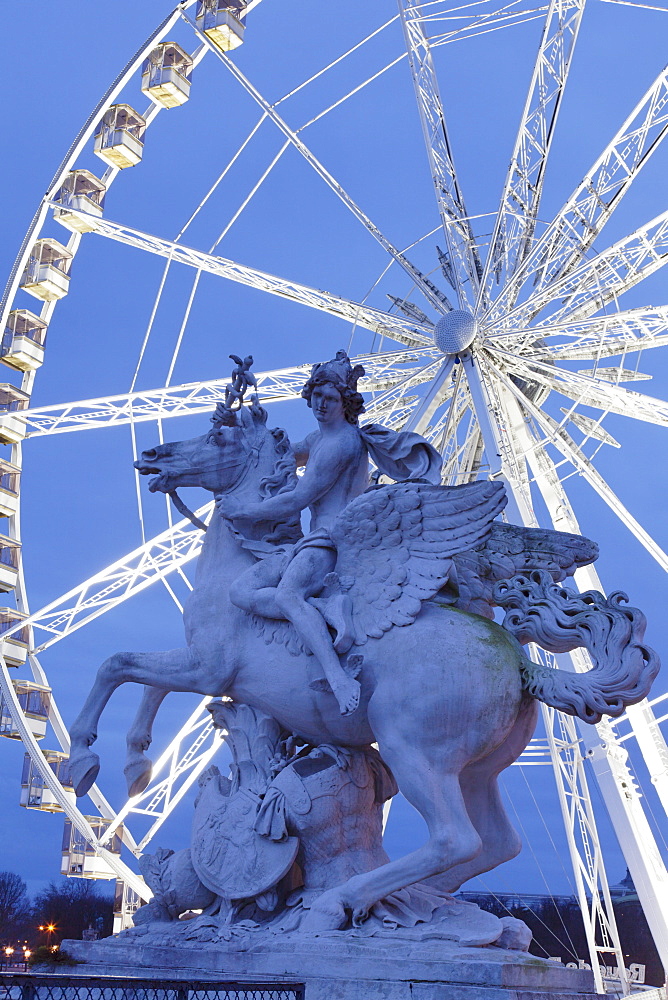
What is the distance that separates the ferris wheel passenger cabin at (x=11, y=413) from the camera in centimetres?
1503

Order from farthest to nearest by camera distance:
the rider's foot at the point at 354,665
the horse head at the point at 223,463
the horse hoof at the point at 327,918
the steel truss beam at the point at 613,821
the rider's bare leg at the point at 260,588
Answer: the steel truss beam at the point at 613,821
the horse head at the point at 223,463
the rider's bare leg at the point at 260,588
the rider's foot at the point at 354,665
the horse hoof at the point at 327,918

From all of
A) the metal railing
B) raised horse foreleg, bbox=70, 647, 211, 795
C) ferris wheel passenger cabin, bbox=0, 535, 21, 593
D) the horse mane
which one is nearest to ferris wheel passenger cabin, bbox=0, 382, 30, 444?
ferris wheel passenger cabin, bbox=0, 535, 21, 593

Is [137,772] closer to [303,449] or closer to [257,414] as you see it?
[303,449]

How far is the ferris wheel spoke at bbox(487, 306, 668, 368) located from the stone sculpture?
8472 mm

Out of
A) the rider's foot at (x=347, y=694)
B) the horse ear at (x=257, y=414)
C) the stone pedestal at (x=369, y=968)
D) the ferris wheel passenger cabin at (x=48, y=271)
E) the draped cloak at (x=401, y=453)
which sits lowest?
the stone pedestal at (x=369, y=968)

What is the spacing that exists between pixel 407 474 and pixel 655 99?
10.5 metres

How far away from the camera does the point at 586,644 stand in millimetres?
5469

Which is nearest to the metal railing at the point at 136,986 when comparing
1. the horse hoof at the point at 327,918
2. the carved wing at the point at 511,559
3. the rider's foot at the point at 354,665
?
the horse hoof at the point at 327,918

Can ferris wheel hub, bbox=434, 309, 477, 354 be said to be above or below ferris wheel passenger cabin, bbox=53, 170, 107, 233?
below

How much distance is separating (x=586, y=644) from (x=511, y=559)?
2.46ft

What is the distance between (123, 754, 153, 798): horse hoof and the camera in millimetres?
6066

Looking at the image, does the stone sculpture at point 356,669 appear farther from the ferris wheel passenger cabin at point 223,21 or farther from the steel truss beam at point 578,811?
the ferris wheel passenger cabin at point 223,21

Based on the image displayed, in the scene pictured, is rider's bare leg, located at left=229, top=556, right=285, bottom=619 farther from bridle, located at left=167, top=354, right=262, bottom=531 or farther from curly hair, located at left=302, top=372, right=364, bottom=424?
curly hair, located at left=302, top=372, right=364, bottom=424

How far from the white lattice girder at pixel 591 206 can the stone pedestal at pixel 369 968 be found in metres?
10.8
